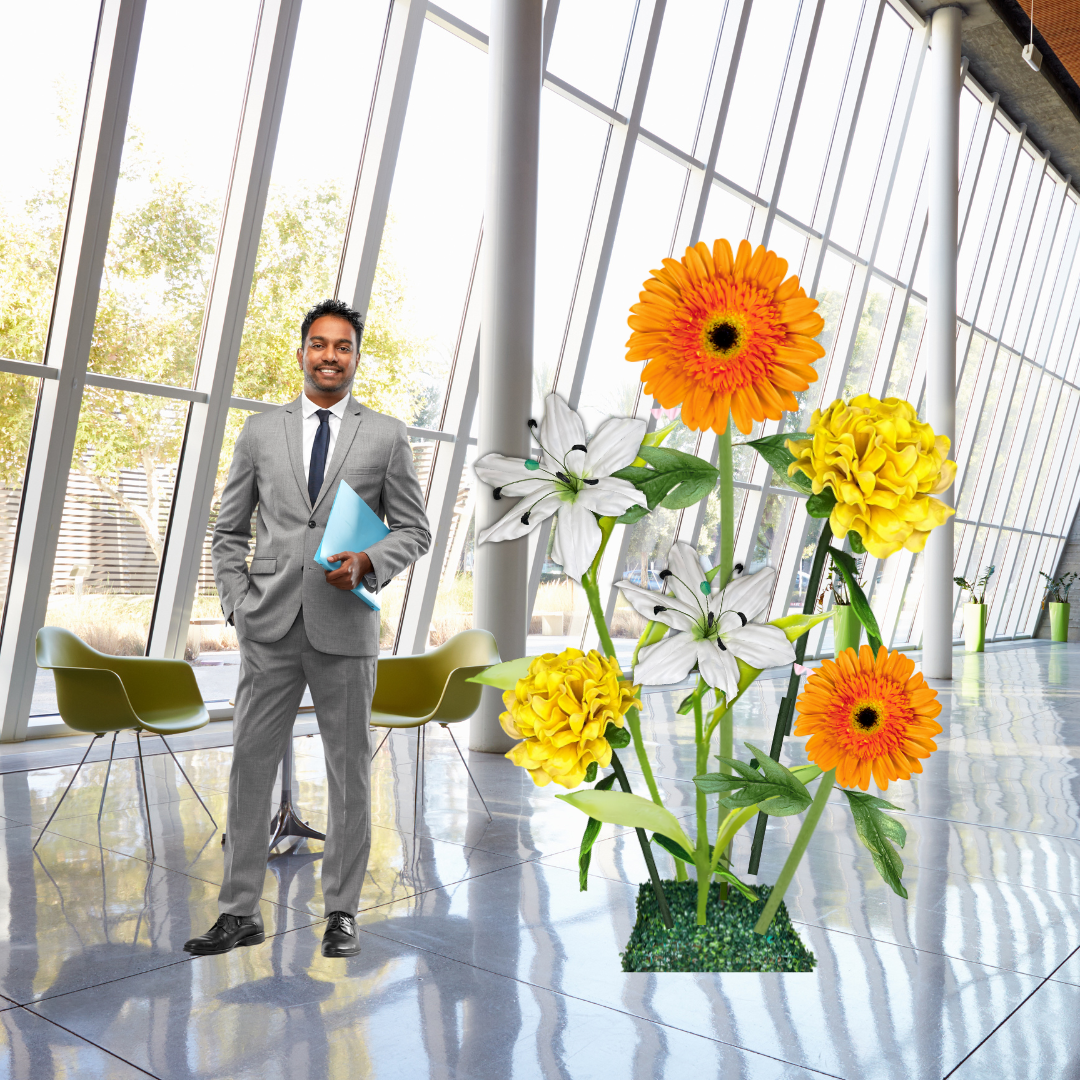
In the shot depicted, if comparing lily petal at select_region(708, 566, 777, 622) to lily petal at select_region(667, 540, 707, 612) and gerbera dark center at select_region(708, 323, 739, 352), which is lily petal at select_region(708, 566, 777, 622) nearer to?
lily petal at select_region(667, 540, 707, 612)

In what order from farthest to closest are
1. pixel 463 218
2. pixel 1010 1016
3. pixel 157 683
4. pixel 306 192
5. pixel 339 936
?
1. pixel 463 218
2. pixel 306 192
3. pixel 157 683
4. pixel 339 936
5. pixel 1010 1016

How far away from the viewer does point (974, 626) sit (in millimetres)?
15609

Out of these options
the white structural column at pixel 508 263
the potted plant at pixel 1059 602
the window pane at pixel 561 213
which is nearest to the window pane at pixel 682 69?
the window pane at pixel 561 213

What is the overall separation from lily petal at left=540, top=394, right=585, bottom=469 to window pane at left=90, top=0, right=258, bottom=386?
5518 millimetres

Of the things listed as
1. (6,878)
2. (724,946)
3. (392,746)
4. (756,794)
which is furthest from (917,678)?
(392,746)

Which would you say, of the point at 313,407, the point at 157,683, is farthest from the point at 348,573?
the point at 157,683

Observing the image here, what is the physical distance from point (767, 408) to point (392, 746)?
18.1 ft

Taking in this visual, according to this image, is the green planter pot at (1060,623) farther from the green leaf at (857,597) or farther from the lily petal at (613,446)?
the lily petal at (613,446)

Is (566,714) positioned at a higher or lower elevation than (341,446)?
lower

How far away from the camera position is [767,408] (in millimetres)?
823

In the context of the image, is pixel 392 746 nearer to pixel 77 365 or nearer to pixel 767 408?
pixel 77 365

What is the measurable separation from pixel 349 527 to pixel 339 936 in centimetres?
140

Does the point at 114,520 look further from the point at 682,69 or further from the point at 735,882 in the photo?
the point at 682,69

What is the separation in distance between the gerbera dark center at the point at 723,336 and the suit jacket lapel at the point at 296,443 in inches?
73.1
